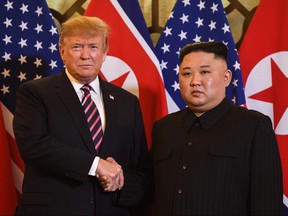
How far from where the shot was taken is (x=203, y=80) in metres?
2.01

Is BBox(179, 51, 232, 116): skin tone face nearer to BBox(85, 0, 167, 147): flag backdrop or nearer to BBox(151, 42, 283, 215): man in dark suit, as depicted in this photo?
BBox(151, 42, 283, 215): man in dark suit

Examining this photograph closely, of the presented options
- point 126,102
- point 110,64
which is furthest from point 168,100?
point 126,102

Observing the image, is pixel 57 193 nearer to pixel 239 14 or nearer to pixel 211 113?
pixel 211 113

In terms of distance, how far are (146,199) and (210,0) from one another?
1.33m

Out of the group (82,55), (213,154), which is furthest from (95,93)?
(213,154)

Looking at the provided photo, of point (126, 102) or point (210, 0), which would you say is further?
point (210, 0)

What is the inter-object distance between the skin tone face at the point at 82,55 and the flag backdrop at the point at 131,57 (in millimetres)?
592

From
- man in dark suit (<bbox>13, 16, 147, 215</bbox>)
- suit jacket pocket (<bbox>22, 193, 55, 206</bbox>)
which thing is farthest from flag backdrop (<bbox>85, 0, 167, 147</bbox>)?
suit jacket pocket (<bbox>22, 193, 55, 206</bbox>)

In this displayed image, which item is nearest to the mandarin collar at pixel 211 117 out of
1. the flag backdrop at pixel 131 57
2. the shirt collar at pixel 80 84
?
the shirt collar at pixel 80 84

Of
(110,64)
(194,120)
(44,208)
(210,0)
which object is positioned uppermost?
(210,0)

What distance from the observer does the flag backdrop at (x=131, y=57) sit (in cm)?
283

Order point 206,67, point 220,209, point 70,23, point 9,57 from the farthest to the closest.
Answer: point 9,57 < point 70,23 < point 206,67 < point 220,209

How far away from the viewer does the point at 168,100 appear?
2.94 meters

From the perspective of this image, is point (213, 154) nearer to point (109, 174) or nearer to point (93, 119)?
point (109, 174)
